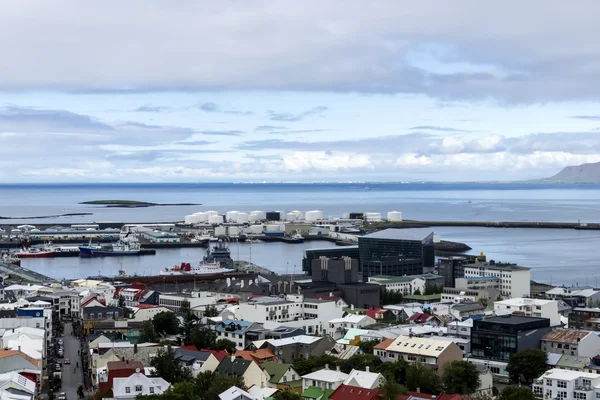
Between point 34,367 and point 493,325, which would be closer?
point 34,367

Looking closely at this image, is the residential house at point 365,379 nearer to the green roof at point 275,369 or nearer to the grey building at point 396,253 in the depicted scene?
the green roof at point 275,369

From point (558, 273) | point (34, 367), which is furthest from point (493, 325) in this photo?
point (558, 273)

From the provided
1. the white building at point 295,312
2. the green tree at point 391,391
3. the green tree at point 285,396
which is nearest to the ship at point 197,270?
the white building at point 295,312

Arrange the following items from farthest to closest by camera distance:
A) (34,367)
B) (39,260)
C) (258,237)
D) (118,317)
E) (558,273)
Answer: (258,237), (39,260), (558,273), (118,317), (34,367)

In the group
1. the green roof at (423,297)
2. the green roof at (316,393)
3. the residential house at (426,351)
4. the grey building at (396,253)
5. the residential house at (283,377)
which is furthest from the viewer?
the grey building at (396,253)

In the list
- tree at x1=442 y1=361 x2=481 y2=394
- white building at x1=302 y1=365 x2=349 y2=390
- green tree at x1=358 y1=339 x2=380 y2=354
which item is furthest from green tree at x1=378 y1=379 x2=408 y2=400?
green tree at x1=358 y1=339 x2=380 y2=354

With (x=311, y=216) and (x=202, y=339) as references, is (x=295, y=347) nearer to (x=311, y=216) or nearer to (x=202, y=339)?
(x=202, y=339)

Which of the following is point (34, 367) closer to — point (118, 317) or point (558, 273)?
point (118, 317)

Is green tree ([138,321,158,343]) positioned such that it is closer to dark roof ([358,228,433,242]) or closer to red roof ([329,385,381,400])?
red roof ([329,385,381,400])
